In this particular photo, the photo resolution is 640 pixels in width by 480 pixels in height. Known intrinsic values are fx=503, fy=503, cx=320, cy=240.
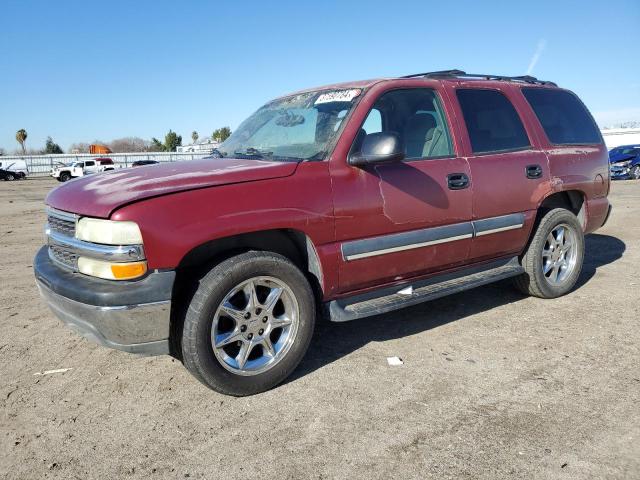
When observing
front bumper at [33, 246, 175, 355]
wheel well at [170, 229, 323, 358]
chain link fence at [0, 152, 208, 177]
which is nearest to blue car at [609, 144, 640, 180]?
wheel well at [170, 229, 323, 358]

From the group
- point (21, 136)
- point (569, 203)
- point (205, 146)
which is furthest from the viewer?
point (21, 136)

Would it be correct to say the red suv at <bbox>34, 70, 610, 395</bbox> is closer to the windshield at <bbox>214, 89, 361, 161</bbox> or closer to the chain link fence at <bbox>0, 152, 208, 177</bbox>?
the windshield at <bbox>214, 89, 361, 161</bbox>

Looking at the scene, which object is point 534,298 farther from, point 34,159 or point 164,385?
point 34,159

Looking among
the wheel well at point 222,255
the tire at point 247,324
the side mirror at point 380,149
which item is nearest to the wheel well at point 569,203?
the side mirror at point 380,149

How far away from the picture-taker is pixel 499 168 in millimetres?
4094

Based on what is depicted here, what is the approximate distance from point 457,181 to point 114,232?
8.02 ft

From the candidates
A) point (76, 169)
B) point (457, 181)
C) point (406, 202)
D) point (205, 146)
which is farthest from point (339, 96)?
point (76, 169)

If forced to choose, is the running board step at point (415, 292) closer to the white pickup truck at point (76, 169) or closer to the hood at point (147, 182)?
the hood at point (147, 182)

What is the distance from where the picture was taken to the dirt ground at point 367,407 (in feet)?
7.79

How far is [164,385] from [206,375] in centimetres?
48

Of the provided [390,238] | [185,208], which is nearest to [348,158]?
[390,238]

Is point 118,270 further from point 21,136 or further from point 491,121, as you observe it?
point 21,136

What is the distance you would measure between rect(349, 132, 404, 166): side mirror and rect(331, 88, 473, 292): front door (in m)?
0.11

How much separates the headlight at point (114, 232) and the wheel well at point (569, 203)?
3683 millimetres
